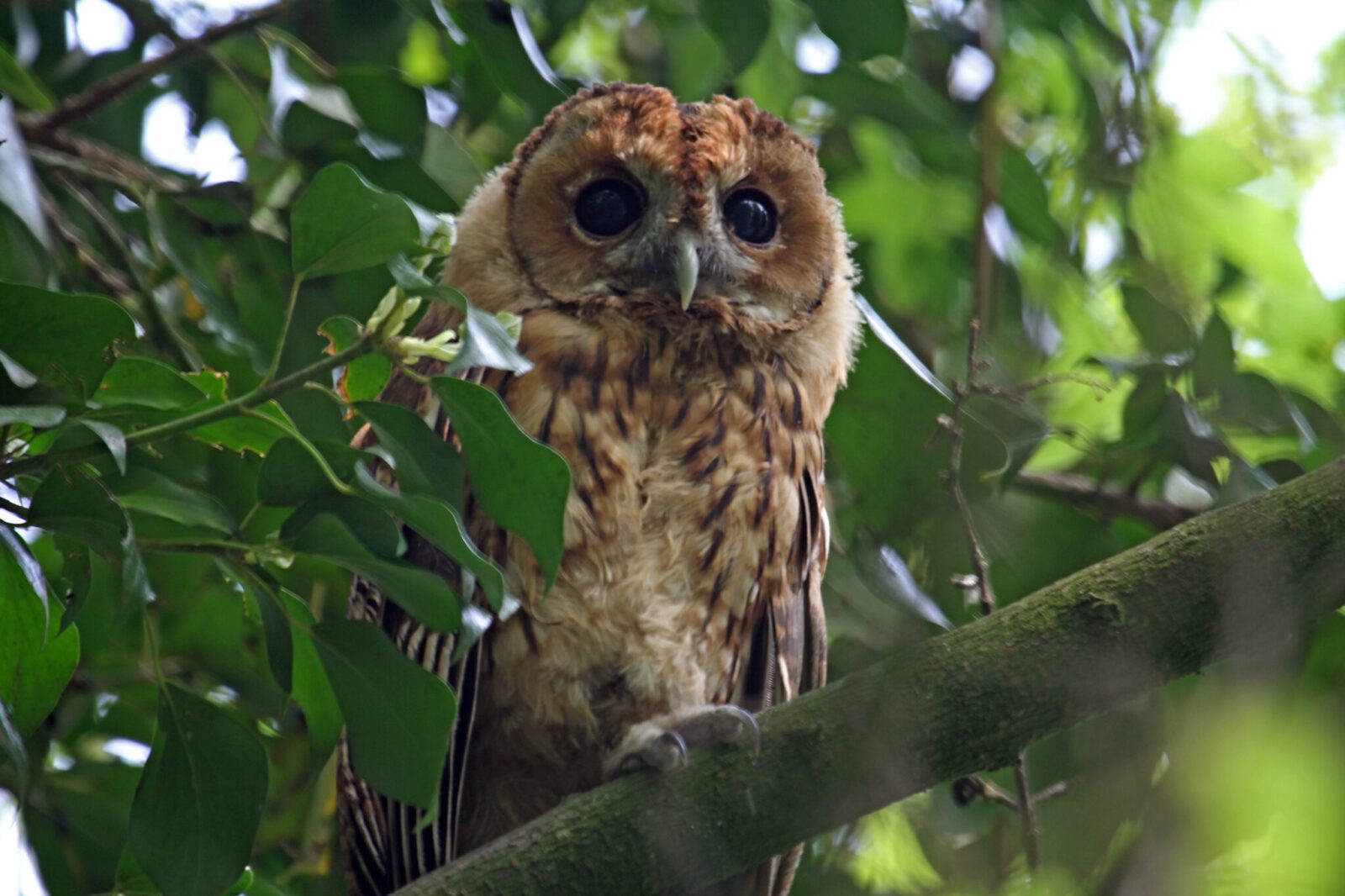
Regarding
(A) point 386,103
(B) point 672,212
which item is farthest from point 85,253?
(B) point 672,212

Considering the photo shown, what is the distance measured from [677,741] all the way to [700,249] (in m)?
1.00

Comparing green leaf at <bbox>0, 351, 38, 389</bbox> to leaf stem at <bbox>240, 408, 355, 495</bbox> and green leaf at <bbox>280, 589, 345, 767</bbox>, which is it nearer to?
leaf stem at <bbox>240, 408, 355, 495</bbox>

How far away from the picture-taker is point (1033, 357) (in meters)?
3.30

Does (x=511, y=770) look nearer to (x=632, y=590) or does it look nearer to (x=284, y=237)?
(x=632, y=590)

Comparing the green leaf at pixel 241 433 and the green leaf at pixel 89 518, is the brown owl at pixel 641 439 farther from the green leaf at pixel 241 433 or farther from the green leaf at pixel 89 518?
the green leaf at pixel 89 518

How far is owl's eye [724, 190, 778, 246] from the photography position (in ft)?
8.98

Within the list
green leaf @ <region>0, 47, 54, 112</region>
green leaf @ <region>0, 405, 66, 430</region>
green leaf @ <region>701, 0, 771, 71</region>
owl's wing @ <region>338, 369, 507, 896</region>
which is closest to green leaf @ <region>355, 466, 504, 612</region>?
green leaf @ <region>0, 405, 66, 430</region>

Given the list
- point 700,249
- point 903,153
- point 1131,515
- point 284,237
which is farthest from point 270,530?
point 903,153

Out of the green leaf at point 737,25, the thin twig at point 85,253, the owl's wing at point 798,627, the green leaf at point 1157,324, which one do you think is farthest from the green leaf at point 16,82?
the green leaf at point 1157,324

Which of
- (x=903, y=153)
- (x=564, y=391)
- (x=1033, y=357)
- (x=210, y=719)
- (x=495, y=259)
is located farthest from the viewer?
(x=903, y=153)

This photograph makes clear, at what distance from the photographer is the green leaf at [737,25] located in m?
2.33

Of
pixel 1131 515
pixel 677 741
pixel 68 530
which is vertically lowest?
pixel 1131 515

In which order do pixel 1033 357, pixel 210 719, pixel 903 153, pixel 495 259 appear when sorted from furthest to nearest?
pixel 903 153 < pixel 1033 357 < pixel 495 259 < pixel 210 719

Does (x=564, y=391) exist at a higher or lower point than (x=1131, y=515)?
higher
